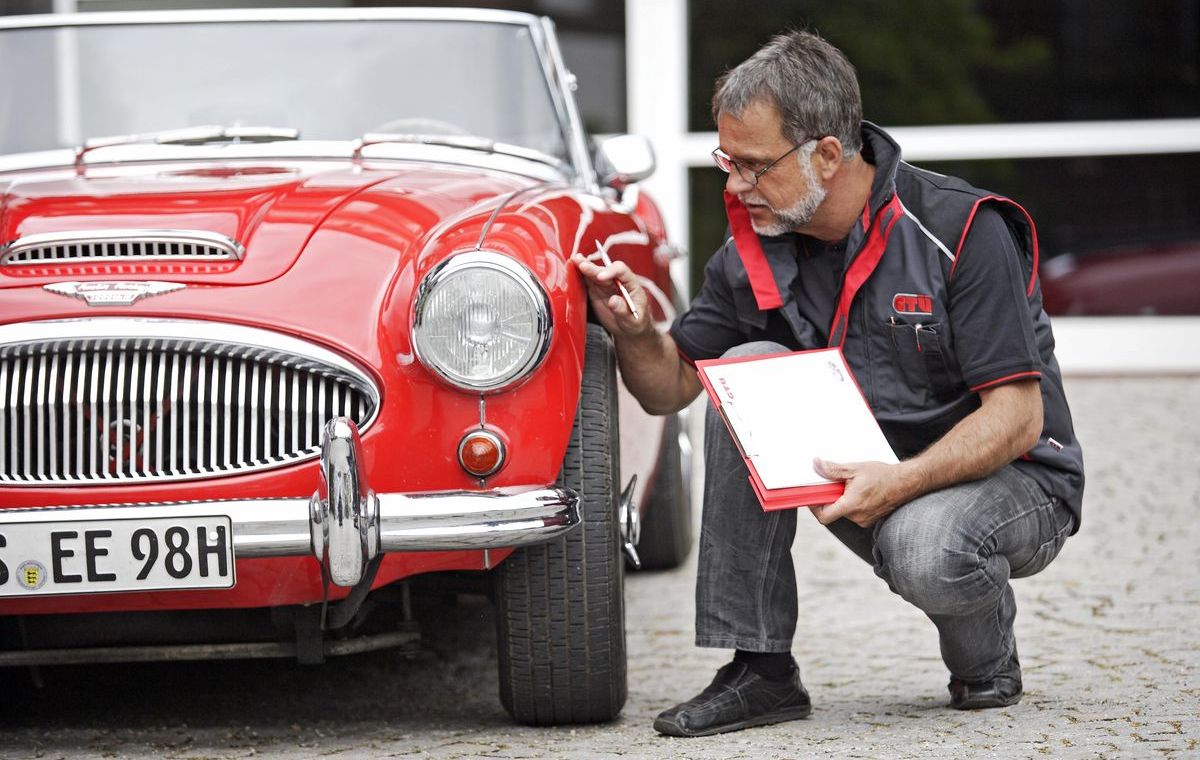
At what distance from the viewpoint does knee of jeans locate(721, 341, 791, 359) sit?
3029 millimetres

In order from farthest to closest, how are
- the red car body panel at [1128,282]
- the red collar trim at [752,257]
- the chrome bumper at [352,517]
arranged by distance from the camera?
the red car body panel at [1128,282] → the red collar trim at [752,257] → the chrome bumper at [352,517]

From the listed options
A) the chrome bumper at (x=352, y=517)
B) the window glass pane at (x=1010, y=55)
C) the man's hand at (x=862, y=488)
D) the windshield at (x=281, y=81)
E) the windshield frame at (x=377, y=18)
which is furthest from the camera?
the window glass pane at (x=1010, y=55)

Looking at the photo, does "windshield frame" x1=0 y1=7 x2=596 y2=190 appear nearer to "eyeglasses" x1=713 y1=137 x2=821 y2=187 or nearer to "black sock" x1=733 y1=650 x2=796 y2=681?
"eyeglasses" x1=713 y1=137 x2=821 y2=187

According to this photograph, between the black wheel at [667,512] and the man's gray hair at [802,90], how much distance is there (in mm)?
1549

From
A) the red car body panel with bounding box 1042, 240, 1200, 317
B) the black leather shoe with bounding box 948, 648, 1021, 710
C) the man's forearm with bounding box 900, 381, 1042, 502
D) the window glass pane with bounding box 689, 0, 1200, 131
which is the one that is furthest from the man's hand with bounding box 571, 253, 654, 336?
the red car body panel with bounding box 1042, 240, 1200, 317

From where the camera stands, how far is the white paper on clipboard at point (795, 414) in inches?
110

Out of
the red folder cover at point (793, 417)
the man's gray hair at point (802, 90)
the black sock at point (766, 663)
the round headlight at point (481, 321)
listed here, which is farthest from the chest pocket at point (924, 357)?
the round headlight at point (481, 321)

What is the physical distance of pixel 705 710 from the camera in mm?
2918

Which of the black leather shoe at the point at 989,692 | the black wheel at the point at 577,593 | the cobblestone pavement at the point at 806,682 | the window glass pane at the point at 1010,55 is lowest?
the cobblestone pavement at the point at 806,682

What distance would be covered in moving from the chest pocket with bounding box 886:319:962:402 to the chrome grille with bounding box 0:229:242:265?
1.24 metres

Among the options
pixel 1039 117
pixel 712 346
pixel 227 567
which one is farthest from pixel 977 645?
pixel 1039 117

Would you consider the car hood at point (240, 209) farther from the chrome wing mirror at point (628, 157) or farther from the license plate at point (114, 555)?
the chrome wing mirror at point (628, 157)

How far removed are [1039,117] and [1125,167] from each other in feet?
1.97

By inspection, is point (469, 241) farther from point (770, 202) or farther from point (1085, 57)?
point (1085, 57)
